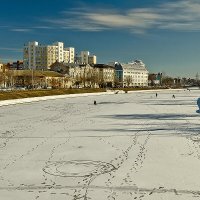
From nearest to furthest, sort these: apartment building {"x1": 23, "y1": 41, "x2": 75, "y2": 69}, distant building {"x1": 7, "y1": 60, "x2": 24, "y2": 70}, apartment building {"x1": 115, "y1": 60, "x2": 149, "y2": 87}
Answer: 1. distant building {"x1": 7, "y1": 60, "x2": 24, "y2": 70}
2. apartment building {"x1": 115, "y1": 60, "x2": 149, "y2": 87}
3. apartment building {"x1": 23, "y1": 41, "x2": 75, "y2": 69}

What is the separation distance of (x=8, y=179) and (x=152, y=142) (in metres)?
6.25

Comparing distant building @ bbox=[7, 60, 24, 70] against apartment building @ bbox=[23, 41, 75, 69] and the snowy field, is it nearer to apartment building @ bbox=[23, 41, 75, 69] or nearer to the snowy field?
apartment building @ bbox=[23, 41, 75, 69]

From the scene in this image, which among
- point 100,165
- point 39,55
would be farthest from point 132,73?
point 100,165

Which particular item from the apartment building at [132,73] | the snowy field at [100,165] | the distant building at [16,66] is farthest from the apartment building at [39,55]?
the snowy field at [100,165]

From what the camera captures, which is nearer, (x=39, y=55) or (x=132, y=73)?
(x=132, y=73)

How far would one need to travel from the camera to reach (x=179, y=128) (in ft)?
55.2

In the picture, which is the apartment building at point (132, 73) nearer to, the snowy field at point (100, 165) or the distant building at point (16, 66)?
the distant building at point (16, 66)

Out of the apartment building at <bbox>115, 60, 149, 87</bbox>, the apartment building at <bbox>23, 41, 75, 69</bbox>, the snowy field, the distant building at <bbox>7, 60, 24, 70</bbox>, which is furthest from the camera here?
the apartment building at <bbox>23, 41, 75, 69</bbox>

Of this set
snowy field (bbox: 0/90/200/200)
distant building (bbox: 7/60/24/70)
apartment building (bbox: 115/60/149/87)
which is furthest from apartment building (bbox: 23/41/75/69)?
snowy field (bbox: 0/90/200/200)

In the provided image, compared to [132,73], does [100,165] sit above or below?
below

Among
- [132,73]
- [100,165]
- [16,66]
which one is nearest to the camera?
[100,165]

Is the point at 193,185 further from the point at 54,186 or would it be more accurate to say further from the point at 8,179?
the point at 8,179

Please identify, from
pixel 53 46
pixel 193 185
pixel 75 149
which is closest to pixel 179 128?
pixel 75 149

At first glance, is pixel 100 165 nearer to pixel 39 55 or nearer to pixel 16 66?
pixel 16 66
